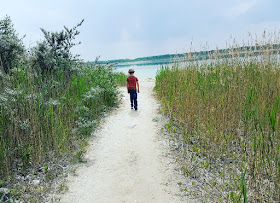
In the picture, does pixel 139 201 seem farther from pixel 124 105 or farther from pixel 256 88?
pixel 124 105

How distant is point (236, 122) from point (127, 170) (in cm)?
251

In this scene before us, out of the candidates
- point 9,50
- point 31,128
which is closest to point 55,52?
point 9,50

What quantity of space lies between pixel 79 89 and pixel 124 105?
6.76 ft

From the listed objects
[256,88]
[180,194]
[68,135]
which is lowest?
[180,194]

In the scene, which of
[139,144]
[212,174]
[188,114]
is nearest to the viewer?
[212,174]

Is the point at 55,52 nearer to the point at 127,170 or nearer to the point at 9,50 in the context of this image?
the point at 9,50

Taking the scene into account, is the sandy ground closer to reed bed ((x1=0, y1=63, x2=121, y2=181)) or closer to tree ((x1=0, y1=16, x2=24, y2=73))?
reed bed ((x1=0, y1=63, x2=121, y2=181))

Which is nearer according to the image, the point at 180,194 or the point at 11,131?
the point at 180,194

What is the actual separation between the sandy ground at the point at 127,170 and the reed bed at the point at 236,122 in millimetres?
451

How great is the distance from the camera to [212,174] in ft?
12.5

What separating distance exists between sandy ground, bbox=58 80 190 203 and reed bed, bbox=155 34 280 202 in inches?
17.8

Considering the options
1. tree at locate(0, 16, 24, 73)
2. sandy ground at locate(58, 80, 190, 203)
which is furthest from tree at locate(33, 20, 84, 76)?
sandy ground at locate(58, 80, 190, 203)

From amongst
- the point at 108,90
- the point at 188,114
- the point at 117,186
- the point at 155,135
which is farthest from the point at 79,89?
the point at 117,186

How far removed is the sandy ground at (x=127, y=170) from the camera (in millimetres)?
3324
